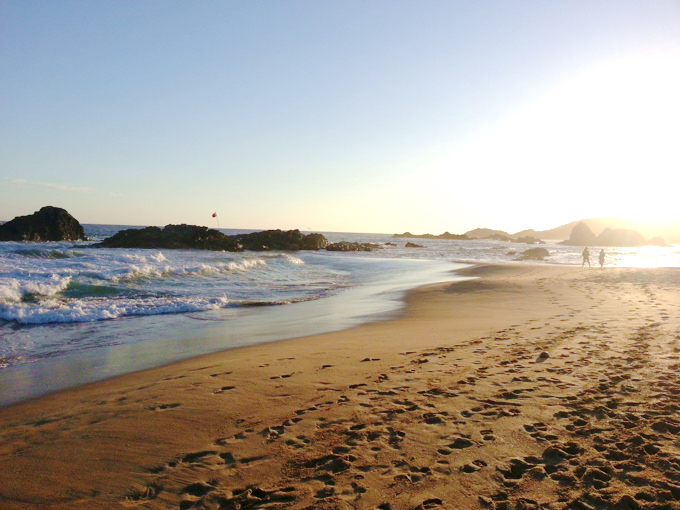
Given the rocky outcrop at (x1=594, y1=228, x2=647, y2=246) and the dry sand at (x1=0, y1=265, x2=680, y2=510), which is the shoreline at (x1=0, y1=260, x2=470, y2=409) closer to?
the dry sand at (x1=0, y1=265, x2=680, y2=510)

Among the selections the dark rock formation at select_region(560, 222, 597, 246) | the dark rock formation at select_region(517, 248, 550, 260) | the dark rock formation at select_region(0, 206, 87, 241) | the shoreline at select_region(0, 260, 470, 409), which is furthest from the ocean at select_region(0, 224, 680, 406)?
the dark rock formation at select_region(560, 222, 597, 246)

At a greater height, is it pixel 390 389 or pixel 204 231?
pixel 204 231

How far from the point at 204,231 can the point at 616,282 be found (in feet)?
139

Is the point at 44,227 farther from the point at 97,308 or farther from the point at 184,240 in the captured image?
the point at 97,308

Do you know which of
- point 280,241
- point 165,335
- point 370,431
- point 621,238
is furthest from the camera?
point 621,238

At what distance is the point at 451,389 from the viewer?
4.83 m

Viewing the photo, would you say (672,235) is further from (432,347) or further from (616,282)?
(432,347)

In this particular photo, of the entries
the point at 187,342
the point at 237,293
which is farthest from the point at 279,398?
the point at 237,293

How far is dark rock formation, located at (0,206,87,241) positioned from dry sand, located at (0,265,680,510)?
4869 cm

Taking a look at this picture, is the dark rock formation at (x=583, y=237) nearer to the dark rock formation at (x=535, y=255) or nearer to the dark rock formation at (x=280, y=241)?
the dark rock formation at (x=535, y=255)

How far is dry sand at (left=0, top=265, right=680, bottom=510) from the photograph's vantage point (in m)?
2.94

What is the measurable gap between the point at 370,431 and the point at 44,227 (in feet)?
179

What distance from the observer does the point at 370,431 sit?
3814mm

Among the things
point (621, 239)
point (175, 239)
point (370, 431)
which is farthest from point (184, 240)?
point (621, 239)
